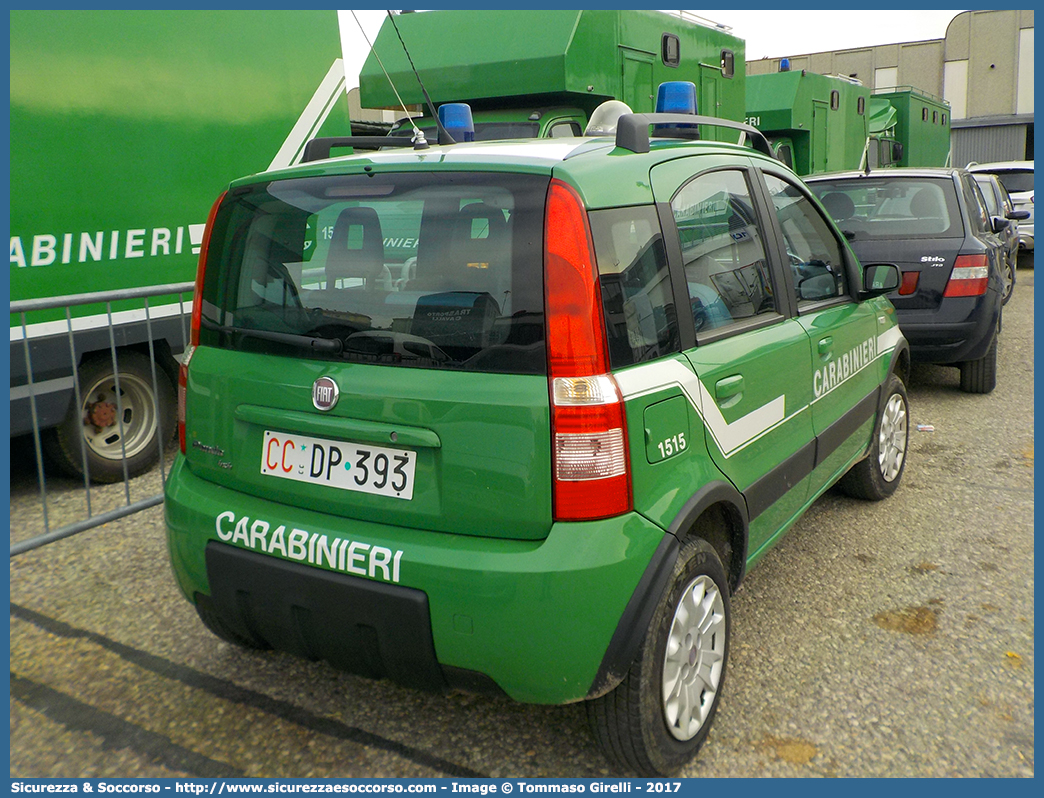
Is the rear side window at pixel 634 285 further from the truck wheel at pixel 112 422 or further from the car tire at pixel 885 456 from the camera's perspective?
the truck wheel at pixel 112 422

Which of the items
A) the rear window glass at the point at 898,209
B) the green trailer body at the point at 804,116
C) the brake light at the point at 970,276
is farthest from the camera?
the green trailer body at the point at 804,116

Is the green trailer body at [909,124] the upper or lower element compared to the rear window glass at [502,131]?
upper

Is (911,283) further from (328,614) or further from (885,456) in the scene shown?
(328,614)

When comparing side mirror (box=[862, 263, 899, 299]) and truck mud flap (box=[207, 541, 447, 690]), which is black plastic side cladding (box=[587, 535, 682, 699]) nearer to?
truck mud flap (box=[207, 541, 447, 690])

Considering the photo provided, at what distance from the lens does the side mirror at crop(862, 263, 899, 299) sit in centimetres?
420

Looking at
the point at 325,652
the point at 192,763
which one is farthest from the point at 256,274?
the point at 192,763

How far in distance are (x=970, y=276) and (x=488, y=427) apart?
5866mm

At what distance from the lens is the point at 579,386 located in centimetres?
229

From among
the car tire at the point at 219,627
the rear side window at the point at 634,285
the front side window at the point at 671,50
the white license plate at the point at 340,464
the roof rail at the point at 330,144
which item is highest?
the front side window at the point at 671,50

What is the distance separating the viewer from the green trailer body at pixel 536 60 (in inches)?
274

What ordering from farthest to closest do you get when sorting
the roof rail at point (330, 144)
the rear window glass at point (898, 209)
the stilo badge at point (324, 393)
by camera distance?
the rear window glass at point (898, 209) → the roof rail at point (330, 144) → the stilo badge at point (324, 393)

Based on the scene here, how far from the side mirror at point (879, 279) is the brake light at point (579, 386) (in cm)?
237

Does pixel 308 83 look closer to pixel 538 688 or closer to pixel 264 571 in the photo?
pixel 264 571

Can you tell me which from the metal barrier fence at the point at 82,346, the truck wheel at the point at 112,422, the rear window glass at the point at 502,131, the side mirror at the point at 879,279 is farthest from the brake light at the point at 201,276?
the rear window glass at the point at 502,131
